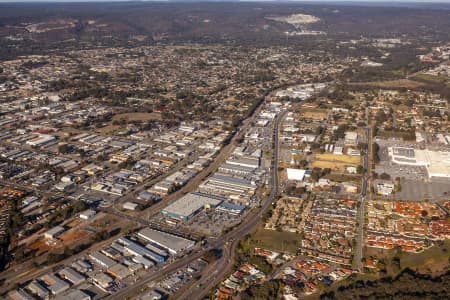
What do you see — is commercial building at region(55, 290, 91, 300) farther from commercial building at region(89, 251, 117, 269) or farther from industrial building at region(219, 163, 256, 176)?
industrial building at region(219, 163, 256, 176)

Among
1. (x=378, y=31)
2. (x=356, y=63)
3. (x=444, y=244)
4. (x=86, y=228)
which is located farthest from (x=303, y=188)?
(x=378, y=31)

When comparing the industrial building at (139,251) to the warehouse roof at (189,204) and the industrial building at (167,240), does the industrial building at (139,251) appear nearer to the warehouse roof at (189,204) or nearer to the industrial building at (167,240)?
the industrial building at (167,240)

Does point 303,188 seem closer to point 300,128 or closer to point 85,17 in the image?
point 300,128

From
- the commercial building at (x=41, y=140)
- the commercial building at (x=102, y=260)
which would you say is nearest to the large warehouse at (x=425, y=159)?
the commercial building at (x=102, y=260)

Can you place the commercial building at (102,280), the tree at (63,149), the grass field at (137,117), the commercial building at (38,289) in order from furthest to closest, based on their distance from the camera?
the grass field at (137,117), the tree at (63,149), the commercial building at (102,280), the commercial building at (38,289)

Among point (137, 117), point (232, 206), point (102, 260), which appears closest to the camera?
point (102, 260)

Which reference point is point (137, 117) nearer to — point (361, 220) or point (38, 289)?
point (361, 220)

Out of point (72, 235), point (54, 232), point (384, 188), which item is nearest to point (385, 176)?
point (384, 188)
